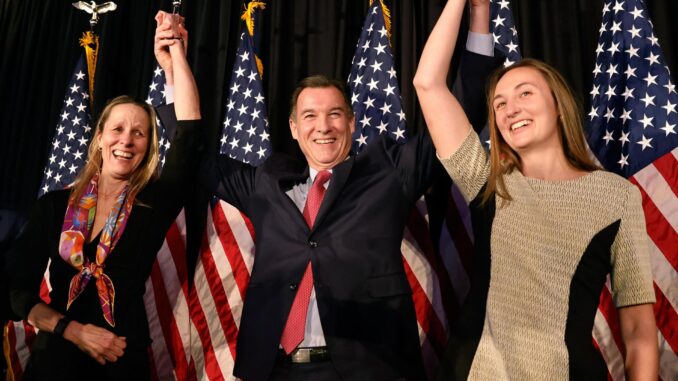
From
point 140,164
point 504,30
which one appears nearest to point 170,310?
point 140,164

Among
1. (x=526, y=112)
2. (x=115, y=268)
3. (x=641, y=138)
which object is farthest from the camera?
(x=641, y=138)

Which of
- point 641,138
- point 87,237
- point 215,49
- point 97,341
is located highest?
point 215,49

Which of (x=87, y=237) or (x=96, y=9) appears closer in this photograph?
(x=87, y=237)

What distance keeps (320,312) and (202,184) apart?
686 mm

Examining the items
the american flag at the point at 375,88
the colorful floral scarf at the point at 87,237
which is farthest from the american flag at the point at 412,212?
the colorful floral scarf at the point at 87,237

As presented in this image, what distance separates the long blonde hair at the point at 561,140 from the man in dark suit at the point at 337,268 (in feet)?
0.49

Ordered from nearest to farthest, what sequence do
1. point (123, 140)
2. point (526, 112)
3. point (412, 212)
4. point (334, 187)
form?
point (526, 112) < point (334, 187) < point (123, 140) < point (412, 212)

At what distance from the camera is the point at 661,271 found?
2018 mm

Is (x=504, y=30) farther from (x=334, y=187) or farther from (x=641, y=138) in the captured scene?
(x=334, y=187)

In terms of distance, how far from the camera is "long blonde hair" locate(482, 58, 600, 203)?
4.71ft

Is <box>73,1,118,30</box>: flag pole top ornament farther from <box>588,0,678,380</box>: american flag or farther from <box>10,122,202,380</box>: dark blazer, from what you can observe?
<box>588,0,678,380</box>: american flag

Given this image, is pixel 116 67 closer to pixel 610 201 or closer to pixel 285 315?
pixel 285 315

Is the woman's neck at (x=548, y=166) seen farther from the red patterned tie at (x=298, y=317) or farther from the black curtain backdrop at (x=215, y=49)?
the black curtain backdrop at (x=215, y=49)

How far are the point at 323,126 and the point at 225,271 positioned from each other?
1.00 meters
